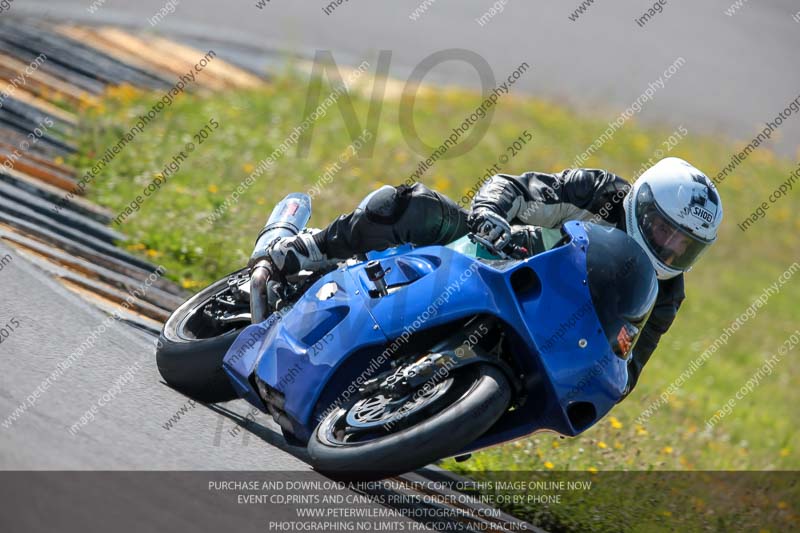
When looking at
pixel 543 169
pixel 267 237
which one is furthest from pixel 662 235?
pixel 543 169

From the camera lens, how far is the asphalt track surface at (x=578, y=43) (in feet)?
48.2

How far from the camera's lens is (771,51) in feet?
60.8

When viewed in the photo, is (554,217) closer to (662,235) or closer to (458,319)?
(662,235)

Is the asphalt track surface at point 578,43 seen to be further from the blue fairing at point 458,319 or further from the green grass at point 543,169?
the blue fairing at point 458,319

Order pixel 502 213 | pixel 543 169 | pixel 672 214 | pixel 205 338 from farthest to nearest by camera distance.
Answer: pixel 543 169, pixel 205 338, pixel 502 213, pixel 672 214

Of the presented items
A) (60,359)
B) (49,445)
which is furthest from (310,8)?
(49,445)

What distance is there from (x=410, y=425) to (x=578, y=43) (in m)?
14.0

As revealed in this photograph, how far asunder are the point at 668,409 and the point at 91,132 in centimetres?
534

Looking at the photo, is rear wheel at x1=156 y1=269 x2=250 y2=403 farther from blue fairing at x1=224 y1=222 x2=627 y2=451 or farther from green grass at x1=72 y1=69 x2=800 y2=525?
green grass at x1=72 y1=69 x2=800 y2=525

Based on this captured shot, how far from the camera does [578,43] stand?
17.6 metres

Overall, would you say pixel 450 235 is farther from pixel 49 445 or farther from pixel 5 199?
pixel 5 199

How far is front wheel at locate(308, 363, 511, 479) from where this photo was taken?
425cm

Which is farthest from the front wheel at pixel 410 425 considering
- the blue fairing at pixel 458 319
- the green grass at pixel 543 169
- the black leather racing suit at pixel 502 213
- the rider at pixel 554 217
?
the green grass at pixel 543 169

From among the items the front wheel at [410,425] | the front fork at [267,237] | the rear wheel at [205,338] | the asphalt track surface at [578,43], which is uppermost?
the front wheel at [410,425]
